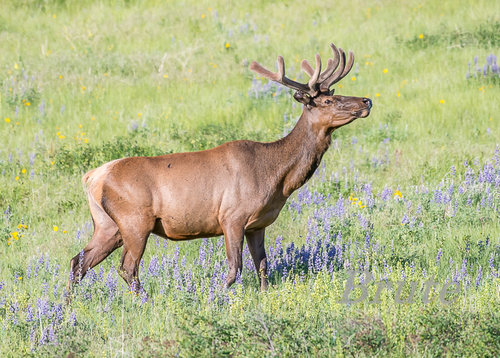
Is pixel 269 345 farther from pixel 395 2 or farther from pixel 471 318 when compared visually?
pixel 395 2

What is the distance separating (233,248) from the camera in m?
7.27

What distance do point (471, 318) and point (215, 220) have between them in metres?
2.56

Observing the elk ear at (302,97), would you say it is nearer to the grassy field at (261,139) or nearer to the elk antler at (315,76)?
the elk antler at (315,76)

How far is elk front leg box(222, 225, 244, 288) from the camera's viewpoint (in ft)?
23.9

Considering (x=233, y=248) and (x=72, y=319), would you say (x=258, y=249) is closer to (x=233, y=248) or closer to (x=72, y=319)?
(x=233, y=248)

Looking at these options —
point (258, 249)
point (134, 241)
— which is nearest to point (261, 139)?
point (258, 249)

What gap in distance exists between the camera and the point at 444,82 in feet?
45.9

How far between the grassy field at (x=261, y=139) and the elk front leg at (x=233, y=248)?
7.5 inches

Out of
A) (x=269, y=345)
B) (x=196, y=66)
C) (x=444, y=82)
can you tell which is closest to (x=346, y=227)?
(x=269, y=345)

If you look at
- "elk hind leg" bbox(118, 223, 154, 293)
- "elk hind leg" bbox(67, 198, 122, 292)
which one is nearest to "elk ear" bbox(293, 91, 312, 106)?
"elk hind leg" bbox(118, 223, 154, 293)

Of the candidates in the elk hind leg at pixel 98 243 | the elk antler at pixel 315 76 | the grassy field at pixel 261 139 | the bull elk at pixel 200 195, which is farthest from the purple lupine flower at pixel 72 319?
the elk antler at pixel 315 76

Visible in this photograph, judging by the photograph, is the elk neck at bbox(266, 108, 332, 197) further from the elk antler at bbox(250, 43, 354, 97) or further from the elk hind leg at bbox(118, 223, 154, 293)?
the elk hind leg at bbox(118, 223, 154, 293)

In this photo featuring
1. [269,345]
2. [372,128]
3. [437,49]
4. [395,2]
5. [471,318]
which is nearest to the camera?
[269,345]

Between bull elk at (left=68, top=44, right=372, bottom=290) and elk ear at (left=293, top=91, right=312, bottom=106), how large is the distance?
1 centimetres
